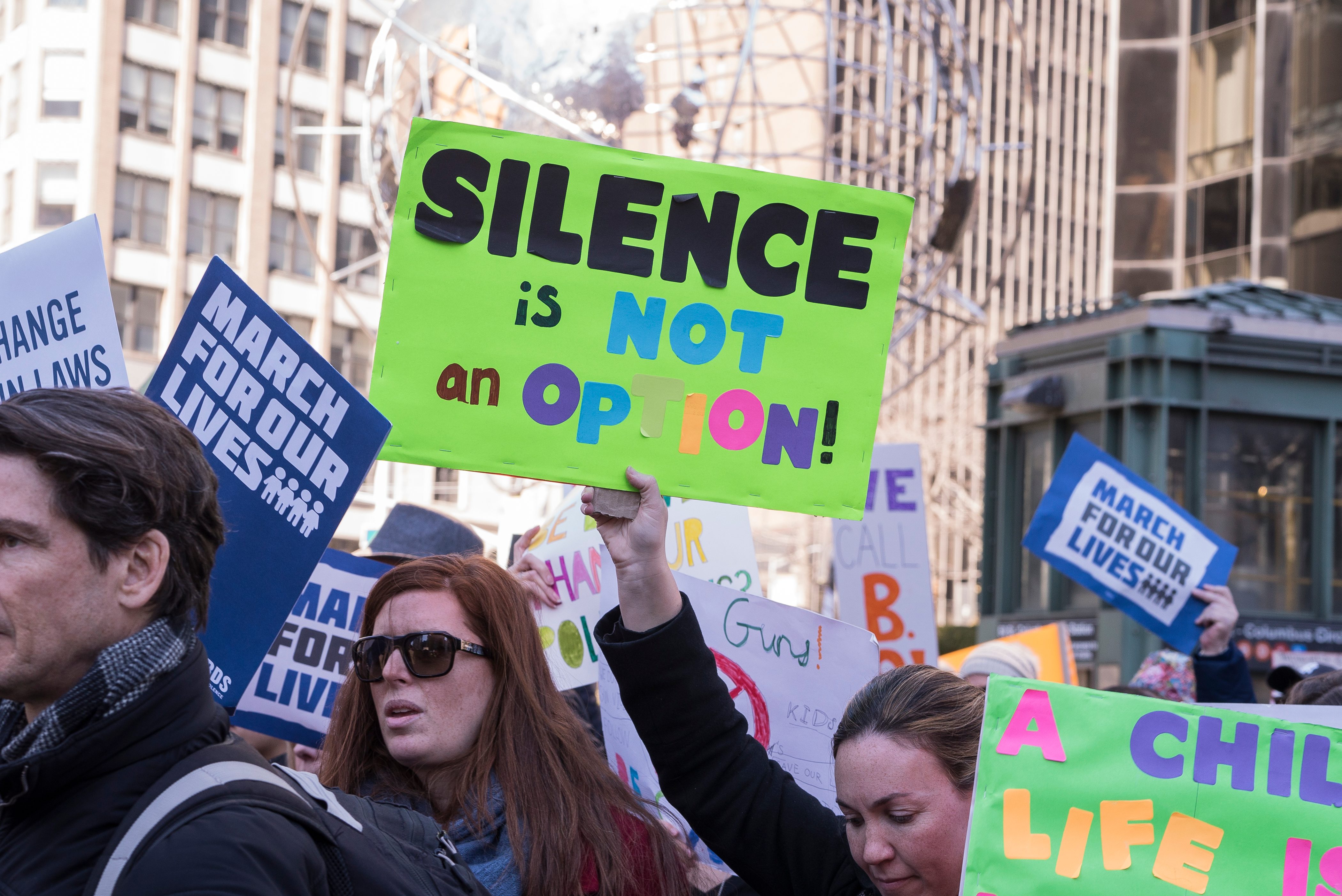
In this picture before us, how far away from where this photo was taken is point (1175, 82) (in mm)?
19953

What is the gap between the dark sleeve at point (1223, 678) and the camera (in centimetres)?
500

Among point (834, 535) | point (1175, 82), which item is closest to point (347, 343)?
point (1175, 82)

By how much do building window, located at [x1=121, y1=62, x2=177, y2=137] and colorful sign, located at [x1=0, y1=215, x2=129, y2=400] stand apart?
38997 millimetres

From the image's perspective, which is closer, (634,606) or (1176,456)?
(634,606)

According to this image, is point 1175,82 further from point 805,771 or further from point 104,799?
point 104,799

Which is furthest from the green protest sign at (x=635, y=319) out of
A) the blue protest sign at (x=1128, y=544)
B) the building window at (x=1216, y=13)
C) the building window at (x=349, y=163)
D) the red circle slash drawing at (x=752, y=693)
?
the building window at (x=349, y=163)

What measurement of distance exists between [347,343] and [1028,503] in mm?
31950

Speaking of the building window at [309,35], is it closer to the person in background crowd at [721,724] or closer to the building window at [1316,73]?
the building window at [1316,73]

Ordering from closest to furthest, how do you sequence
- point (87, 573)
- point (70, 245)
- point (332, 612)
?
1. point (87, 573)
2. point (70, 245)
3. point (332, 612)

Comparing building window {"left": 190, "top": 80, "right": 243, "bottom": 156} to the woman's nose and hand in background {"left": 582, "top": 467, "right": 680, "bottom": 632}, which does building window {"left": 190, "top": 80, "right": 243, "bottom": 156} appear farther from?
hand in background {"left": 582, "top": 467, "right": 680, "bottom": 632}

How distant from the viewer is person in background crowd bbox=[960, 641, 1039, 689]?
530 cm

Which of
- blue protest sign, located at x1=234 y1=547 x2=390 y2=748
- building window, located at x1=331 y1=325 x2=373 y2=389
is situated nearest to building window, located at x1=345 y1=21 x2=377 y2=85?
building window, located at x1=331 y1=325 x2=373 y2=389

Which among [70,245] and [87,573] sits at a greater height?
[70,245]

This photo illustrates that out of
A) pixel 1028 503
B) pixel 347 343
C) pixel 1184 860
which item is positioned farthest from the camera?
pixel 347 343
